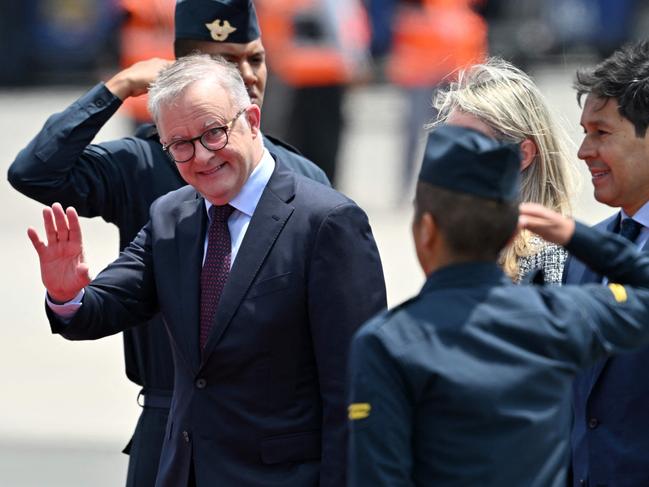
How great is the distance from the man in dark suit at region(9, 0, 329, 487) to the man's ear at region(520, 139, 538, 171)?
70 cm

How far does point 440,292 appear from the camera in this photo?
2445mm

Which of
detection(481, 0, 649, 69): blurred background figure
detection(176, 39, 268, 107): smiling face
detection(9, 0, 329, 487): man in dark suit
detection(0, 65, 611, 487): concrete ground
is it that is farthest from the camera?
detection(481, 0, 649, 69): blurred background figure

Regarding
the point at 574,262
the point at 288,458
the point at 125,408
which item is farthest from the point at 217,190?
the point at 125,408

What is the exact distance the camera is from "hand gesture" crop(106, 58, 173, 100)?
388 cm

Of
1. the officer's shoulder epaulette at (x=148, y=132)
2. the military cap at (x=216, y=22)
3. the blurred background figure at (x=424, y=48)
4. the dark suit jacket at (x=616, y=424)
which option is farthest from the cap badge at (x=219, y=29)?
the blurred background figure at (x=424, y=48)

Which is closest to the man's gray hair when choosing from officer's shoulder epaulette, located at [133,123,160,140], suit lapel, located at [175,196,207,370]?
suit lapel, located at [175,196,207,370]

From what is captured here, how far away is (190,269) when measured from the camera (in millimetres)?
3162

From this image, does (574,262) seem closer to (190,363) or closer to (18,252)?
(190,363)

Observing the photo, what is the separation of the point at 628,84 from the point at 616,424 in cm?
73

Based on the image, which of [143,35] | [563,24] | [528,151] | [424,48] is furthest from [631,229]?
[563,24]

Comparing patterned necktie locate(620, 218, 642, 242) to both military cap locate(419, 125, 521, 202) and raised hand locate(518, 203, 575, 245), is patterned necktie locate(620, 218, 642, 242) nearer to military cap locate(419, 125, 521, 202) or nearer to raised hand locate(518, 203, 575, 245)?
raised hand locate(518, 203, 575, 245)

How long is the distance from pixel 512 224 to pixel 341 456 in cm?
77

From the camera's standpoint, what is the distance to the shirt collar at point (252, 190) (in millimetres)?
3182

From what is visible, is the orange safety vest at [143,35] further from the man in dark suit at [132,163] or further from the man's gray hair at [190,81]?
the man's gray hair at [190,81]
